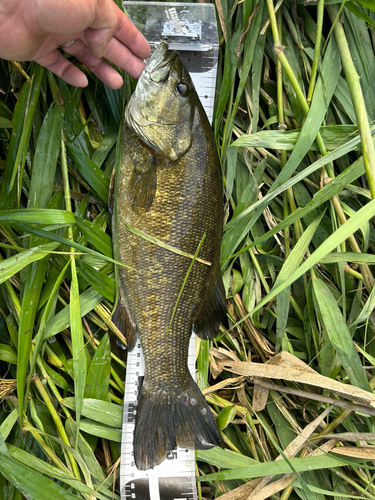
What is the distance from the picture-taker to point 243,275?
190cm

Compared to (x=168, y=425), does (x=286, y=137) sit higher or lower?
higher

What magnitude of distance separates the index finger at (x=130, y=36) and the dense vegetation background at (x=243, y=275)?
6.7 inches

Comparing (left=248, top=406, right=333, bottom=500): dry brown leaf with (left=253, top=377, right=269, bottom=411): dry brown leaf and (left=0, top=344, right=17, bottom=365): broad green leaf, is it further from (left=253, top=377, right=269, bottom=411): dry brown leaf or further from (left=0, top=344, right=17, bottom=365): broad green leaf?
(left=0, top=344, right=17, bottom=365): broad green leaf

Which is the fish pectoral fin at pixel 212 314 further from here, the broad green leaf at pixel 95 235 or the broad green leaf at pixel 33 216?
the broad green leaf at pixel 33 216

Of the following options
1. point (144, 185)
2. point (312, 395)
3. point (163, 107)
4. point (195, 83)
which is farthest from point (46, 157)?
point (312, 395)

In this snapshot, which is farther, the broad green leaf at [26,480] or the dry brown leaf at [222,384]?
the dry brown leaf at [222,384]

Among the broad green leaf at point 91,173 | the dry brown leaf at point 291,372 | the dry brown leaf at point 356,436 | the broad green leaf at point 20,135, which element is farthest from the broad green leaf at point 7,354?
the dry brown leaf at point 356,436

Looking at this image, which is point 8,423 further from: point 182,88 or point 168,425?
point 182,88

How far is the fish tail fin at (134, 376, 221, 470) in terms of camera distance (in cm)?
168

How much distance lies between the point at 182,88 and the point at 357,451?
1809mm

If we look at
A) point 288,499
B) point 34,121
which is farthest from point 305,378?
point 34,121

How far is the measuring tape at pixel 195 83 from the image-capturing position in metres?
1.72

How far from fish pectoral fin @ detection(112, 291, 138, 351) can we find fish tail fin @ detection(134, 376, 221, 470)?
235 millimetres

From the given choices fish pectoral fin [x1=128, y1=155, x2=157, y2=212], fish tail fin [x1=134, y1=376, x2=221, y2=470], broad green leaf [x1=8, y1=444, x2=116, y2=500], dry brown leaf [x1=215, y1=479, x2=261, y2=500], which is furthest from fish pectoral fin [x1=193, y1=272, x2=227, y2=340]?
broad green leaf [x1=8, y1=444, x2=116, y2=500]
